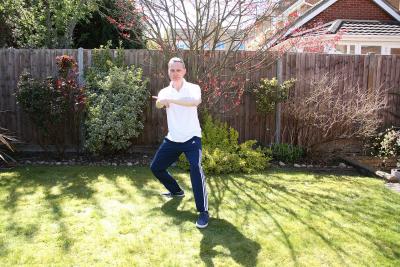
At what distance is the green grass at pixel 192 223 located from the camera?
4008mm

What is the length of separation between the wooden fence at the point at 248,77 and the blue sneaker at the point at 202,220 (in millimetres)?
4430

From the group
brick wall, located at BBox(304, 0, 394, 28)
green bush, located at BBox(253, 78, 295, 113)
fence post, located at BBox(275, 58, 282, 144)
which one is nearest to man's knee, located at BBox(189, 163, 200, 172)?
green bush, located at BBox(253, 78, 295, 113)

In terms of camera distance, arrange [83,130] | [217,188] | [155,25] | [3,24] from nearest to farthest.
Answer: [217,188] < [155,25] < [83,130] < [3,24]

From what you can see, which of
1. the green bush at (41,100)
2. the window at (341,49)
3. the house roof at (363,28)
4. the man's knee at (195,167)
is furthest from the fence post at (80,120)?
the window at (341,49)

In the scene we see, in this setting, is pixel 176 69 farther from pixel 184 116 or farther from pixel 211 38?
pixel 211 38

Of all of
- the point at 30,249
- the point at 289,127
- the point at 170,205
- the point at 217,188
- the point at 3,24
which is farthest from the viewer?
the point at 3,24

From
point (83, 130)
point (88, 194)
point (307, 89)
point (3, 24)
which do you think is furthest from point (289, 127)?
point (3, 24)

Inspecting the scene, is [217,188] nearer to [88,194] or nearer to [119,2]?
[88,194]

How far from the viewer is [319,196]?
6062 millimetres

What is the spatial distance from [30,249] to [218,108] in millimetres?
5483

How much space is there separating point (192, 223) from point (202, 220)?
141 mm

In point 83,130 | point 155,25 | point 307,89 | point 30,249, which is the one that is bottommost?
point 30,249

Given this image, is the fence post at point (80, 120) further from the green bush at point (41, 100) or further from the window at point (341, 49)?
the window at point (341, 49)

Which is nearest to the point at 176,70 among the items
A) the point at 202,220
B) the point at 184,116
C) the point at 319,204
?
the point at 184,116
